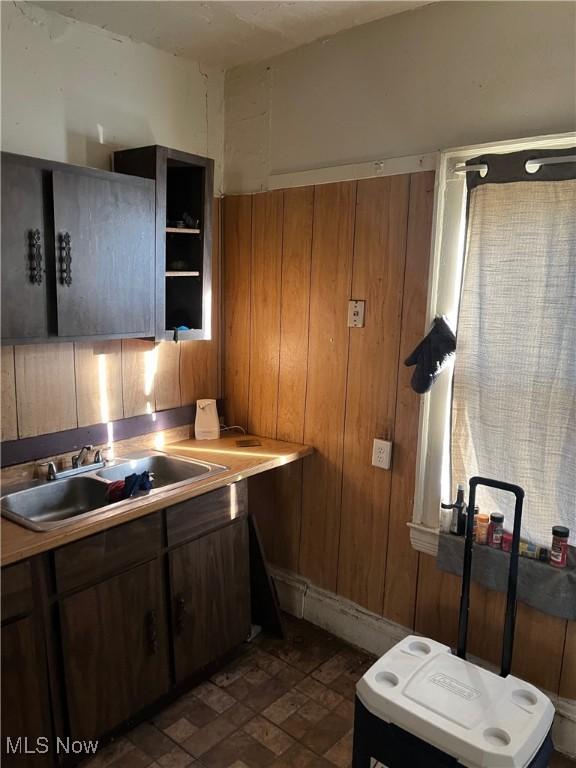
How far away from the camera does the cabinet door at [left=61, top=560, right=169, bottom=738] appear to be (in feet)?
6.02

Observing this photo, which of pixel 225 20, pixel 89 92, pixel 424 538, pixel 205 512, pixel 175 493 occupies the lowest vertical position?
pixel 424 538

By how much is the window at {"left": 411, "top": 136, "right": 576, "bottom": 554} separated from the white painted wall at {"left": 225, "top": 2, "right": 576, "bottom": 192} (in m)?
0.14

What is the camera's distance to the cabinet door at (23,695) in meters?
1.66

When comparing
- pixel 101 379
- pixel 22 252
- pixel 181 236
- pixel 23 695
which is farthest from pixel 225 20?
pixel 23 695

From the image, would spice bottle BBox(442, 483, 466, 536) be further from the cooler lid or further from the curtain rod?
the curtain rod

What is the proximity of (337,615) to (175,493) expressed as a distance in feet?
3.62

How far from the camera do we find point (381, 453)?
94.7 inches

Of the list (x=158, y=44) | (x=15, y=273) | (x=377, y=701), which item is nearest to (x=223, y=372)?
(x=15, y=273)

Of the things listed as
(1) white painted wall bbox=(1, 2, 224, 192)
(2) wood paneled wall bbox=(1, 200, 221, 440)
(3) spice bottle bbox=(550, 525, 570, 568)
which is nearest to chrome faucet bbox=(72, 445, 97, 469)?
(2) wood paneled wall bbox=(1, 200, 221, 440)

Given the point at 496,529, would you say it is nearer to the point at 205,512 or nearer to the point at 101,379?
the point at 205,512

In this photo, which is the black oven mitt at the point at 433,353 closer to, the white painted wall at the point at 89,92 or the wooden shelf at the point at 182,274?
the wooden shelf at the point at 182,274

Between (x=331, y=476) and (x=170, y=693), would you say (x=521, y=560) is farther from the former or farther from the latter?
(x=170, y=693)

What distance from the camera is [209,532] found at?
226 centimetres

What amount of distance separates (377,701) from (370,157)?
194 centimetres
